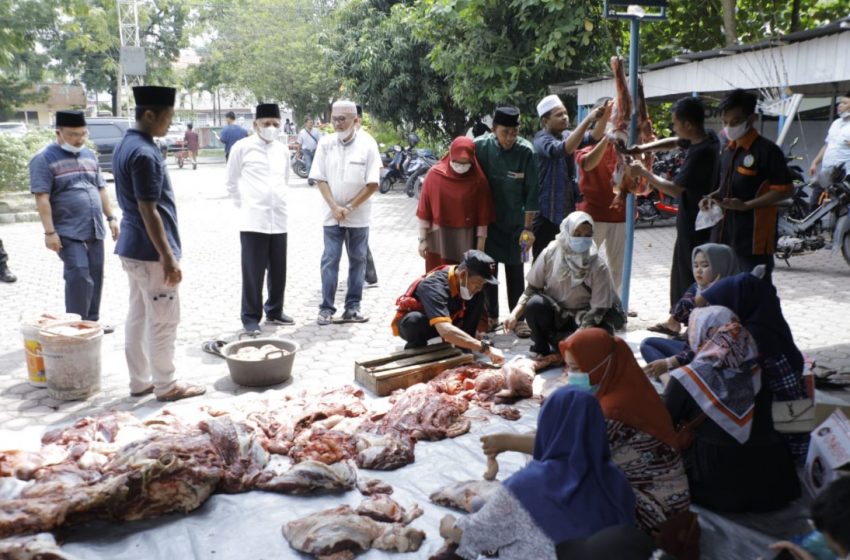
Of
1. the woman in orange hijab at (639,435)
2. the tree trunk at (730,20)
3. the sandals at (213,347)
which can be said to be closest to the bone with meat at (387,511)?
the woman in orange hijab at (639,435)

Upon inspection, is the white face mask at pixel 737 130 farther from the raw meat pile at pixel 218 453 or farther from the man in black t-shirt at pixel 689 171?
the raw meat pile at pixel 218 453

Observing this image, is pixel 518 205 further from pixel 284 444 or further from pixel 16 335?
pixel 16 335

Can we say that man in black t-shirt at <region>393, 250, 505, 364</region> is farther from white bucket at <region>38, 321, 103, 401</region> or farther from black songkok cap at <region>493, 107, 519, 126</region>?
white bucket at <region>38, 321, 103, 401</region>

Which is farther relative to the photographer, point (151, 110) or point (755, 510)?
point (151, 110)

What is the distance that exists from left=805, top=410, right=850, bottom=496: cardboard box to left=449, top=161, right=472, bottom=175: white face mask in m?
3.45

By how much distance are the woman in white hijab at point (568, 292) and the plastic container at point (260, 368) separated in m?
Answer: 1.61

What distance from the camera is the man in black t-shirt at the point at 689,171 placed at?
5.50 metres

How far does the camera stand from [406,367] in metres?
4.95

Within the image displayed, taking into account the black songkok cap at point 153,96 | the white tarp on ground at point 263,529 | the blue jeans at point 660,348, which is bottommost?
the white tarp on ground at point 263,529

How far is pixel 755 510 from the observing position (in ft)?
10.6

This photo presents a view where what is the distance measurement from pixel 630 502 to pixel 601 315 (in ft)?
9.38

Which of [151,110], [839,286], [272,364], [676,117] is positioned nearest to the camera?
[151,110]

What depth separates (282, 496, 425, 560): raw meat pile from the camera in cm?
292

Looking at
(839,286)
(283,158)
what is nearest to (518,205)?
(283,158)
